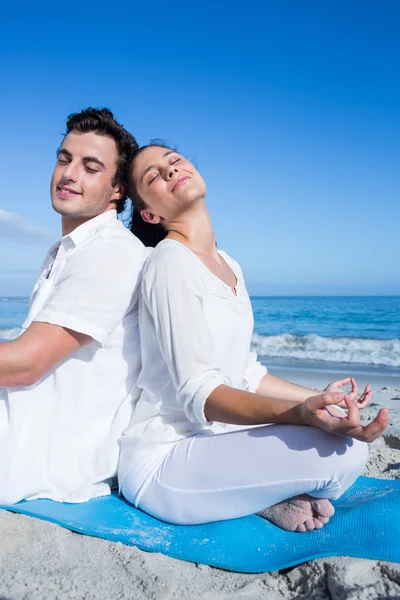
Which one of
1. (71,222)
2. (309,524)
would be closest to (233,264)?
(71,222)

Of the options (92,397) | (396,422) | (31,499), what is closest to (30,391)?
(92,397)

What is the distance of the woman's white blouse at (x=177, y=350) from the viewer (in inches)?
93.4

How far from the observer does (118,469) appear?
2709 mm

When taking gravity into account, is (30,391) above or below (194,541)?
above

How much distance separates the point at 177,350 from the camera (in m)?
2.38

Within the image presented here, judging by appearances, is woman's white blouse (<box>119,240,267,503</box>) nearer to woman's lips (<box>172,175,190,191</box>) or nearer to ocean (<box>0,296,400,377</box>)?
woman's lips (<box>172,175,190,191</box>)

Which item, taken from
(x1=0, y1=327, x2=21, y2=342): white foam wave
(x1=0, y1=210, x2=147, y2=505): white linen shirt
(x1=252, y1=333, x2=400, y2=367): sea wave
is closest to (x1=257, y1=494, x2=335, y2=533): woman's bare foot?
(x1=0, y1=210, x2=147, y2=505): white linen shirt

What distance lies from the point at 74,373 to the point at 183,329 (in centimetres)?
61

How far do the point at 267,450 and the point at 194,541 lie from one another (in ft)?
1.76

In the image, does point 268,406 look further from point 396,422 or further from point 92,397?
point 396,422

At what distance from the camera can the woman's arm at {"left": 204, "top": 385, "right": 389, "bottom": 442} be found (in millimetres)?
2096

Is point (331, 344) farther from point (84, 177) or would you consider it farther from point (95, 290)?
point (95, 290)

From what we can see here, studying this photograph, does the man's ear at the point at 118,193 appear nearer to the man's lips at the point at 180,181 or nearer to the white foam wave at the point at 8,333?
the man's lips at the point at 180,181

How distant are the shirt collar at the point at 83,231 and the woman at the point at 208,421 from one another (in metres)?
0.31
